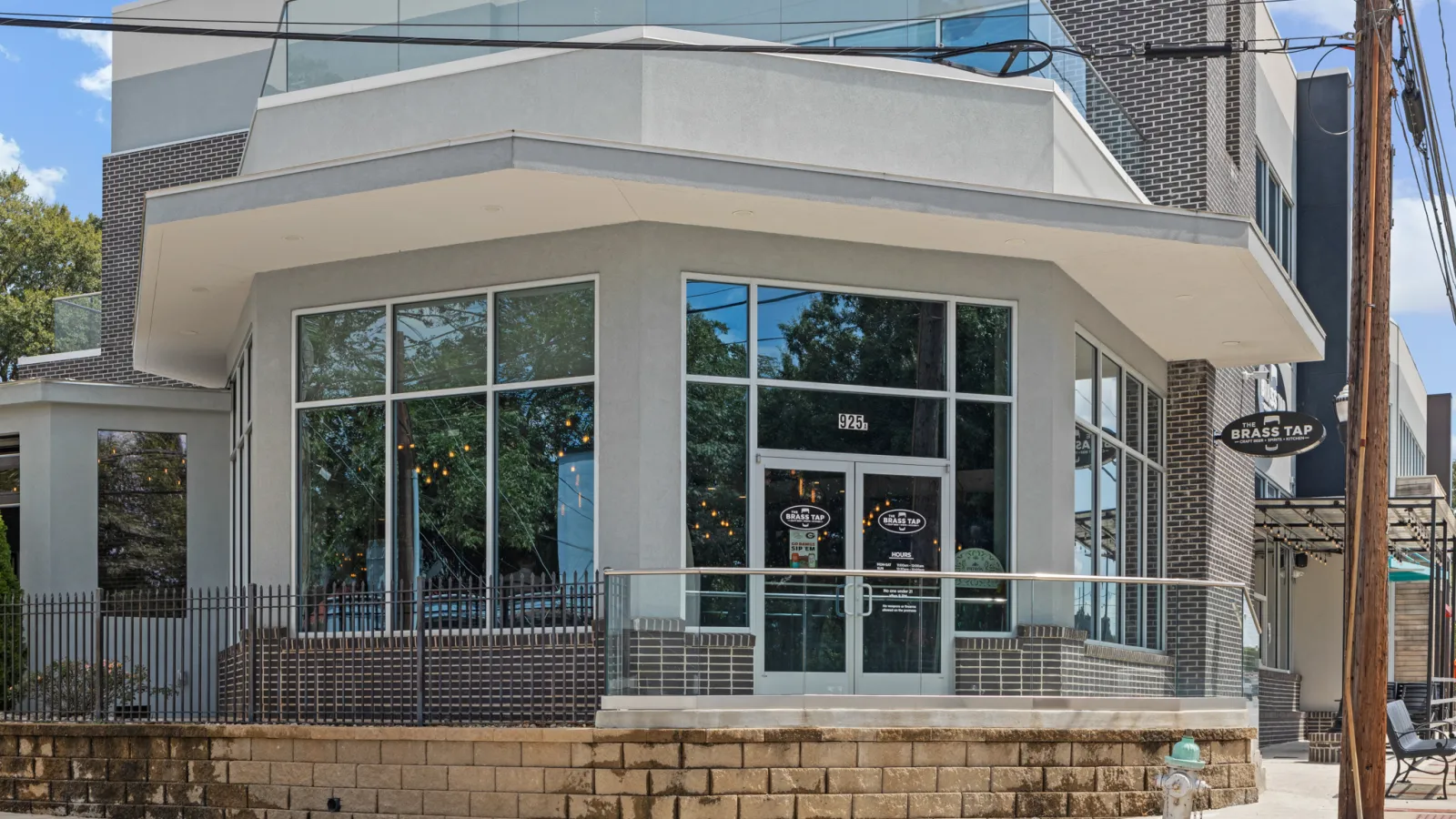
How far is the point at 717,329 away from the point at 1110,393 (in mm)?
6035

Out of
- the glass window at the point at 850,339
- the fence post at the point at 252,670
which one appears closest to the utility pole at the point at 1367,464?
the glass window at the point at 850,339

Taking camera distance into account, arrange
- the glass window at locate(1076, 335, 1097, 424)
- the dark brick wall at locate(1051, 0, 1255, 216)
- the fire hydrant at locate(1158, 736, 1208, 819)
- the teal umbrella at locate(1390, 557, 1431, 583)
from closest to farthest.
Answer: the fire hydrant at locate(1158, 736, 1208, 819) < the glass window at locate(1076, 335, 1097, 424) < the dark brick wall at locate(1051, 0, 1255, 216) < the teal umbrella at locate(1390, 557, 1431, 583)

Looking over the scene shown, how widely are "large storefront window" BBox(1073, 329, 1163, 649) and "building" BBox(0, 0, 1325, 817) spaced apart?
12cm

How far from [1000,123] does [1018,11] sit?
1234 mm

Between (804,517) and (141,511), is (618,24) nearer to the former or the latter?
(804,517)

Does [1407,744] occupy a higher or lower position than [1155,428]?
lower

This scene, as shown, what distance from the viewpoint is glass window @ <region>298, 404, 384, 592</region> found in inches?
638

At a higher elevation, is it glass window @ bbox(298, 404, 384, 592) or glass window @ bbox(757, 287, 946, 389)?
glass window @ bbox(757, 287, 946, 389)

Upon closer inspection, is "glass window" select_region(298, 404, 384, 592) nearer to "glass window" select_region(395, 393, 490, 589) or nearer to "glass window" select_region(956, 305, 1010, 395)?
"glass window" select_region(395, 393, 490, 589)

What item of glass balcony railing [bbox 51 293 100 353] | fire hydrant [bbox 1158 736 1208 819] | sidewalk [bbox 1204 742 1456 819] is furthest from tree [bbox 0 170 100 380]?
fire hydrant [bbox 1158 736 1208 819]

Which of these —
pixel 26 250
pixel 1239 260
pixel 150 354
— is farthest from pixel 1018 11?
pixel 26 250

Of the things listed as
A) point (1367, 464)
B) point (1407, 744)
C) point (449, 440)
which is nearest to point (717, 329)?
point (449, 440)

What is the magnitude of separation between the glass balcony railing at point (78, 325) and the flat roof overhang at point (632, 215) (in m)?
10.8

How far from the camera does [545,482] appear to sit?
15336 mm
